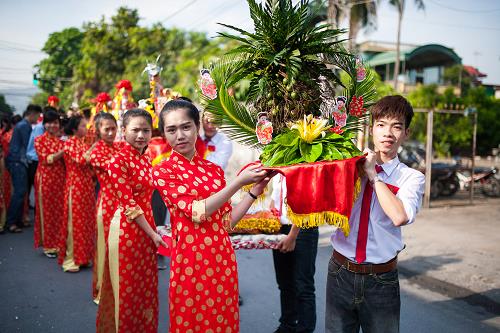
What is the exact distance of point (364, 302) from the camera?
7.44 feet

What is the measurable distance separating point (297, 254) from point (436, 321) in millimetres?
1834

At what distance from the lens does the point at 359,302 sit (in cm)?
228

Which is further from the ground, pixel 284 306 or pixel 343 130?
pixel 343 130

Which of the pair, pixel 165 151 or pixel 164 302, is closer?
pixel 164 302

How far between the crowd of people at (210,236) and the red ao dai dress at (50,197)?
1.19 meters

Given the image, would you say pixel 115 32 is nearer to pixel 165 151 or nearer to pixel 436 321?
pixel 165 151

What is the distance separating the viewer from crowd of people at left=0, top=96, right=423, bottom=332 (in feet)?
7.36

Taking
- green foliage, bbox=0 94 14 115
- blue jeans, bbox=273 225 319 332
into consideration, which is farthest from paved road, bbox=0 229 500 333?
green foliage, bbox=0 94 14 115

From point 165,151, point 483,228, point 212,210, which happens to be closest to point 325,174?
point 212,210

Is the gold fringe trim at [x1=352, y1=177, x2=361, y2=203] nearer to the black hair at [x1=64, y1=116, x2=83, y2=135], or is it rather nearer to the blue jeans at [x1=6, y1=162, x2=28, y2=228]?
the black hair at [x1=64, y1=116, x2=83, y2=135]

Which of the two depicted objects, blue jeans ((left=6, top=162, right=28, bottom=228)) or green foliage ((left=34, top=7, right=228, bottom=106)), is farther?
green foliage ((left=34, top=7, right=228, bottom=106))

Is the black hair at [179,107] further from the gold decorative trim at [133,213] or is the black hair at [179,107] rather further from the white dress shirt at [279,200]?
the white dress shirt at [279,200]

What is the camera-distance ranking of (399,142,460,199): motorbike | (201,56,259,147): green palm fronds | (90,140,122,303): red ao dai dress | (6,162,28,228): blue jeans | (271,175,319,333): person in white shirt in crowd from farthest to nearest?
(399,142,460,199): motorbike
(6,162,28,228): blue jeans
(90,140,122,303): red ao dai dress
(271,175,319,333): person in white shirt in crowd
(201,56,259,147): green palm fronds

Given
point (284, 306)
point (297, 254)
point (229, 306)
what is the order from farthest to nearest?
point (284, 306) < point (297, 254) < point (229, 306)
